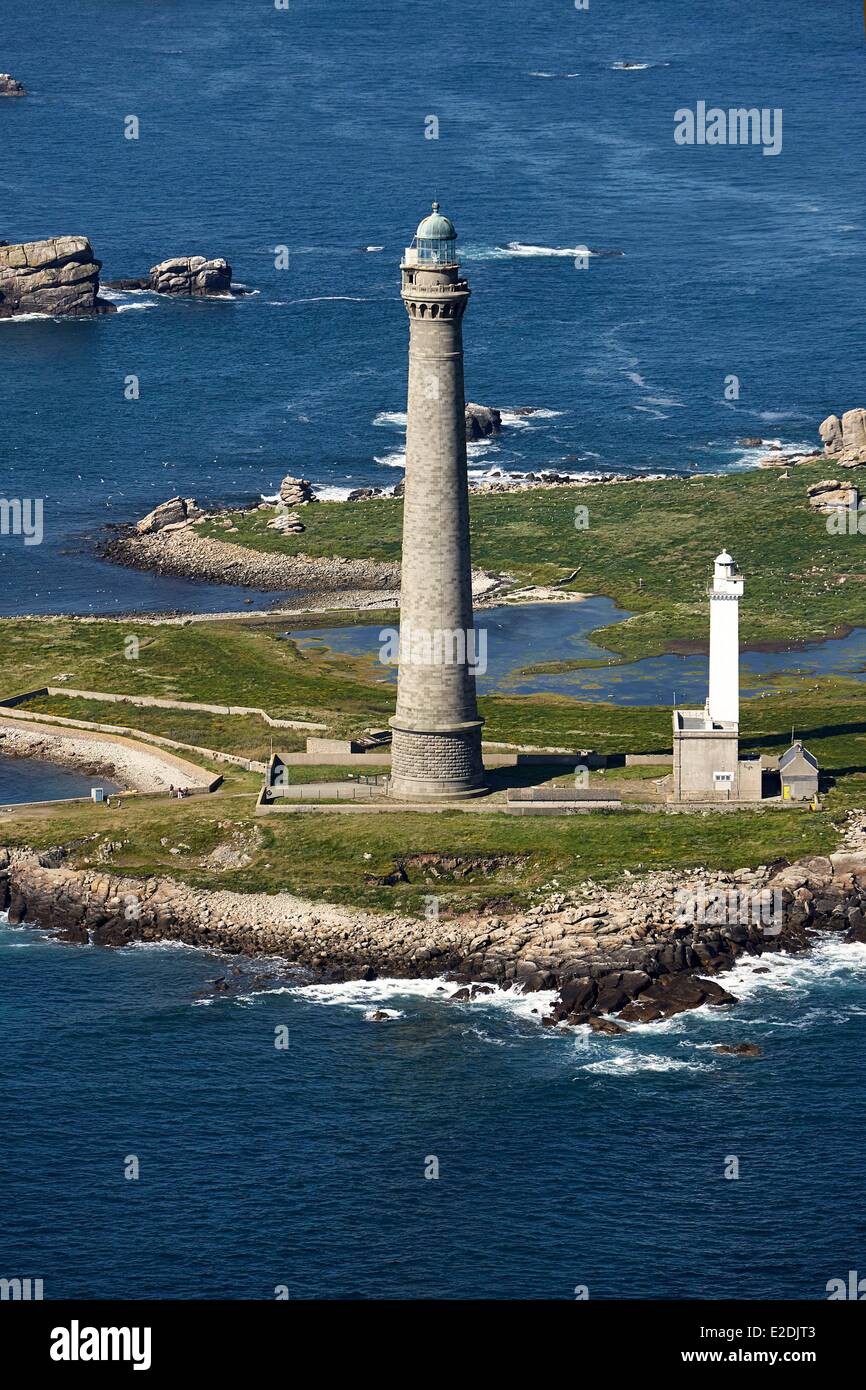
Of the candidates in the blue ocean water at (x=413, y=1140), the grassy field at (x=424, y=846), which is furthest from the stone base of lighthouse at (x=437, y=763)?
the blue ocean water at (x=413, y=1140)

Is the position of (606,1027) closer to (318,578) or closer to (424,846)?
(424,846)

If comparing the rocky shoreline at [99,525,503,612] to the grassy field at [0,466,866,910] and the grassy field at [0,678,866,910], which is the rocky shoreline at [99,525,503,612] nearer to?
the grassy field at [0,466,866,910]

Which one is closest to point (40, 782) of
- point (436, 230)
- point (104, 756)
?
point (104, 756)

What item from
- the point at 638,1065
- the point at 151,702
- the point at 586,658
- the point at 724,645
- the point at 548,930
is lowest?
the point at 638,1065

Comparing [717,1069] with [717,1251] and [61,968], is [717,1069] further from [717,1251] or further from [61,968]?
[61,968]

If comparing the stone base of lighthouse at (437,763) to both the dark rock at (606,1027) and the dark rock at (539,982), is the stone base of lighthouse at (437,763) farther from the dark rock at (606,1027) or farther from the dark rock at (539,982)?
the dark rock at (606,1027)

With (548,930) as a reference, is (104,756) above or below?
above
